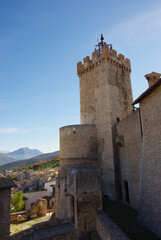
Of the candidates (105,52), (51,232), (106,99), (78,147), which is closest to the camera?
(51,232)

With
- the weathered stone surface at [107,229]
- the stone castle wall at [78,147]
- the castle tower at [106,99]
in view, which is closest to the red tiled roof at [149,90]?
the castle tower at [106,99]

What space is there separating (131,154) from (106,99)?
15.6 ft

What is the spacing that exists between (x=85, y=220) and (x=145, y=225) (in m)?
2.48

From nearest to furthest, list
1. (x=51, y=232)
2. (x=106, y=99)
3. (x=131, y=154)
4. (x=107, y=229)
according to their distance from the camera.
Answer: (x=107, y=229), (x=51, y=232), (x=131, y=154), (x=106, y=99)

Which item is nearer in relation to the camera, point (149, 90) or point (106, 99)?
point (149, 90)

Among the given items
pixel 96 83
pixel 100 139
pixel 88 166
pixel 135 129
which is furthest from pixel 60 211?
pixel 96 83

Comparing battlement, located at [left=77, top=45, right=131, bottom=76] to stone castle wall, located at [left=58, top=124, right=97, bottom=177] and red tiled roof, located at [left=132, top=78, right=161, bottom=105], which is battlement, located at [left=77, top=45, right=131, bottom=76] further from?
red tiled roof, located at [left=132, top=78, right=161, bottom=105]

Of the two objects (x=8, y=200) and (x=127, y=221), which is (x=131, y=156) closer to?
(x=127, y=221)

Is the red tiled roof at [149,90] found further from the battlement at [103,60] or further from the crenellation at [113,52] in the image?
the crenellation at [113,52]

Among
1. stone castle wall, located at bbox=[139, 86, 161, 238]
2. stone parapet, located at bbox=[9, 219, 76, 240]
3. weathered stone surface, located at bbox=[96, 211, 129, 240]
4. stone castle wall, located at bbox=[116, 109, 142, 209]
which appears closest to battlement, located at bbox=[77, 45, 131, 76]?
stone castle wall, located at bbox=[116, 109, 142, 209]

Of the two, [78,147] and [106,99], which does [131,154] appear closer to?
[78,147]

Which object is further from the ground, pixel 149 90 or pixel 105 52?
pixel 105 52

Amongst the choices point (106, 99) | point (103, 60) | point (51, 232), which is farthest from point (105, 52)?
point (51, 232)

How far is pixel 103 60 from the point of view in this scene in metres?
12.5
